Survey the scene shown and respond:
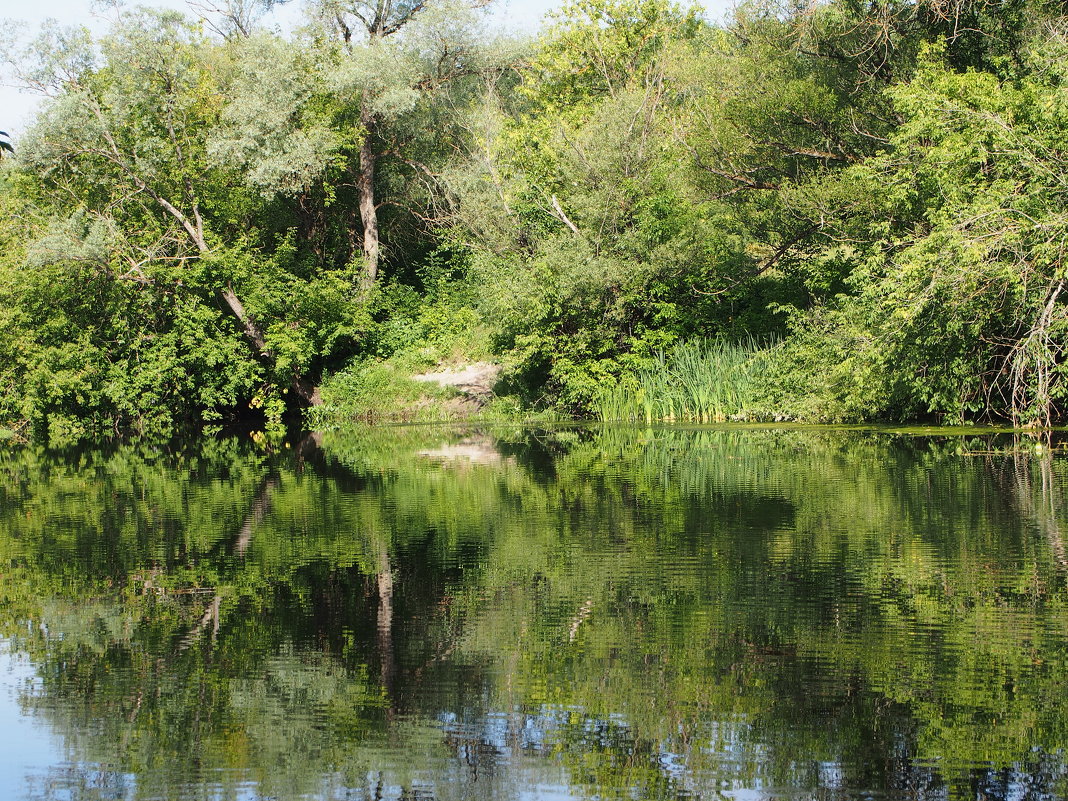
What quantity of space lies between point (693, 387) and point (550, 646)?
58.5 ft

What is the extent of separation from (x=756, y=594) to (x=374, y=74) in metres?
24.6

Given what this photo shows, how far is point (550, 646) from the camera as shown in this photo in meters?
6.01

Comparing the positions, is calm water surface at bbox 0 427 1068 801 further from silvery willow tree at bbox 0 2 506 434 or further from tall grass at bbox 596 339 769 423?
silvery willow tree at bbox 0 2 506 434

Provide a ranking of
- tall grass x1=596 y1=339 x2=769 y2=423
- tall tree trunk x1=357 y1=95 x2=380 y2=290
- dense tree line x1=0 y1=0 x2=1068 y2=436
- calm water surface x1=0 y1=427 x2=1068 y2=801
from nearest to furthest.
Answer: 1. calm water surface x1=0 y1=427 x2=1068 y2=801
2. dense tree line x1=0 y1=0 x2=1068 y2=436
3. tall grass x1=596 y1=339 x2=769 y2=423
4. tall tree trunk x1=357 y1=95 x2=380 y2=290

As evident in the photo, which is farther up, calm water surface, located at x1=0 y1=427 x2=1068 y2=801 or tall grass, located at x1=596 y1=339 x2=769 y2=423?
tall grass, located at x1=596 y1=339 x2=769 y2=423

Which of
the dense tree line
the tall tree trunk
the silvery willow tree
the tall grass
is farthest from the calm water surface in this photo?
the tall tree trunk

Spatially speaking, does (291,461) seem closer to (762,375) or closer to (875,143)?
(762,375)

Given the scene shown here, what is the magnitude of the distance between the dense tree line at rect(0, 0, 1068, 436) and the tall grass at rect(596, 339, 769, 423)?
21 cm

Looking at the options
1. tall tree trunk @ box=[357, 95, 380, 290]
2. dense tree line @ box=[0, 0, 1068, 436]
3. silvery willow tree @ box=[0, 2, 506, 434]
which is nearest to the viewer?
dense tree line @ box=[0, 0, 1068, 436]

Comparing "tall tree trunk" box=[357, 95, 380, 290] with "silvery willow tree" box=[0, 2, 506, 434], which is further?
"tall tree trunk" box=[357, 95, 380, 290]

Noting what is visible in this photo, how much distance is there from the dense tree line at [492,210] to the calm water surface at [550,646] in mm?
8059

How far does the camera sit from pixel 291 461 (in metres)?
18.3

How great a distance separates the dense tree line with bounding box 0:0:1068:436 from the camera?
19.8 meters

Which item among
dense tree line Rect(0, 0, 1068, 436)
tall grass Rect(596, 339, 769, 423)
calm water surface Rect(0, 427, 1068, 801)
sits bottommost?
calm water surface Rect(0, 427, 1068, 801)
